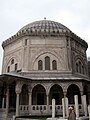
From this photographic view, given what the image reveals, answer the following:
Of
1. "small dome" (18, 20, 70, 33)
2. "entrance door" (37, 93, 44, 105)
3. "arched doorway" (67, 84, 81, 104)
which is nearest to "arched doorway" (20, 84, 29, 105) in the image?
"entrance door" (37, 93, 44, 105)

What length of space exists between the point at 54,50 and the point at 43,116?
8.23m

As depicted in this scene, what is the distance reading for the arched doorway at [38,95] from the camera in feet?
65.5

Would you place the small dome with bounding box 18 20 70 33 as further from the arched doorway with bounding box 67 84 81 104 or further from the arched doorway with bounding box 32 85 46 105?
the arched doorway with bounding box 67 84 81 104

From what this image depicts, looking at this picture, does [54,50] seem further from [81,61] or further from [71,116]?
[71,116]

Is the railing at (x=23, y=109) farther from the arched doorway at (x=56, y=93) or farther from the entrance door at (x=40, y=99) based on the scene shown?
the arched doorway at (x=56, y=93)

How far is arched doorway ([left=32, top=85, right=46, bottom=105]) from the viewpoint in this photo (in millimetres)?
19969

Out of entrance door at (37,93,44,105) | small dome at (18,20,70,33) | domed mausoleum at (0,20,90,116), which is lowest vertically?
entrance door at (37,93,44,105)

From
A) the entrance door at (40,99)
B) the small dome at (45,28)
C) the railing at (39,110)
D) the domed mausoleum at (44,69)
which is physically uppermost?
the small dome at (45,28)

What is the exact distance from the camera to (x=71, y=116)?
8477mm

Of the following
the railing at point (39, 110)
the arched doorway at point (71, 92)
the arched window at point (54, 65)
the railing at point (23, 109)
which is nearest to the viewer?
the railing at point (23, 109)

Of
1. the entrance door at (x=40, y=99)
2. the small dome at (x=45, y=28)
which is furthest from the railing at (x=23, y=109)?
the small dome at (x=45, y=28)

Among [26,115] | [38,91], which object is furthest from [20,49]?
[26,115]

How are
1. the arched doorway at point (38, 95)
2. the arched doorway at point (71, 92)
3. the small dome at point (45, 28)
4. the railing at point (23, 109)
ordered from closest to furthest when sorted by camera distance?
the railing at point (23, 109) < the arched doorway at point (38, 95) < the arched doorway at point (71, 92) < the small dome at point (45, 28)

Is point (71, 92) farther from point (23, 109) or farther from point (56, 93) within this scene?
point (23, 109)
